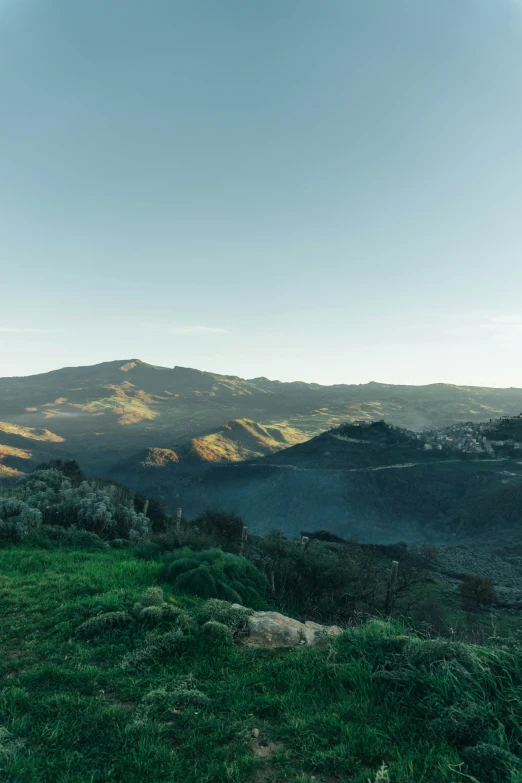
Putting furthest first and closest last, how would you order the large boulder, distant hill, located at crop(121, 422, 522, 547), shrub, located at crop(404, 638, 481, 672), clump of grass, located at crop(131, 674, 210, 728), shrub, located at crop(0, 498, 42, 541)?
→ 1. distant hill, located at crop(121, 422, 522, 547)
2. shrub, located at crop(0, 498, 42, 541)
3. the large boulder
4. shrub, located at crop(404, 638, 481, 672)
5. clump of grass, located at crop(131, 674, 210, 728)

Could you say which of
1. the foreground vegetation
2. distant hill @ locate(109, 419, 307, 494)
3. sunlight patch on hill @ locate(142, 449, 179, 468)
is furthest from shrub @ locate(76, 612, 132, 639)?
sunlight patch on hill @ locate(142, 449, 179, 468)

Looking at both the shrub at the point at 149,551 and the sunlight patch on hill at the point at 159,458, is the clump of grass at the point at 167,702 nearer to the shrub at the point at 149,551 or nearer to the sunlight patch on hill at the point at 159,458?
the shrub at the point at 149,551

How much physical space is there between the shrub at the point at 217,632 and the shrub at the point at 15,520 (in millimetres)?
11166

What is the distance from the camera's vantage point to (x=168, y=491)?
308 feet

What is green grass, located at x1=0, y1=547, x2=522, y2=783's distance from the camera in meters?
4.05

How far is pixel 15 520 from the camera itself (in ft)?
51.4

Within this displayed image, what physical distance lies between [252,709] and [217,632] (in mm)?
1953

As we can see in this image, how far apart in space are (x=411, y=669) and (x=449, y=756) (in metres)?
1.25

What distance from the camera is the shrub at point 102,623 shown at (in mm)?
7285

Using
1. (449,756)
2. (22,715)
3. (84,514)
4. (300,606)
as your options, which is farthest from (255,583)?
(84,514)

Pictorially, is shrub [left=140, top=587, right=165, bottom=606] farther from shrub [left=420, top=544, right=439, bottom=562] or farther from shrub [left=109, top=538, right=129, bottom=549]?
shrub [left=420, top=544, right=439, bottom=562]

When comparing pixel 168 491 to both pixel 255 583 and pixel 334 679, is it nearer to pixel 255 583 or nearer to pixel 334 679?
pixel 255 583

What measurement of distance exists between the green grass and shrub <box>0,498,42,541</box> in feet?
30.3

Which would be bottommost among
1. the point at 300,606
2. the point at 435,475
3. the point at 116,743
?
the point at 435,475
